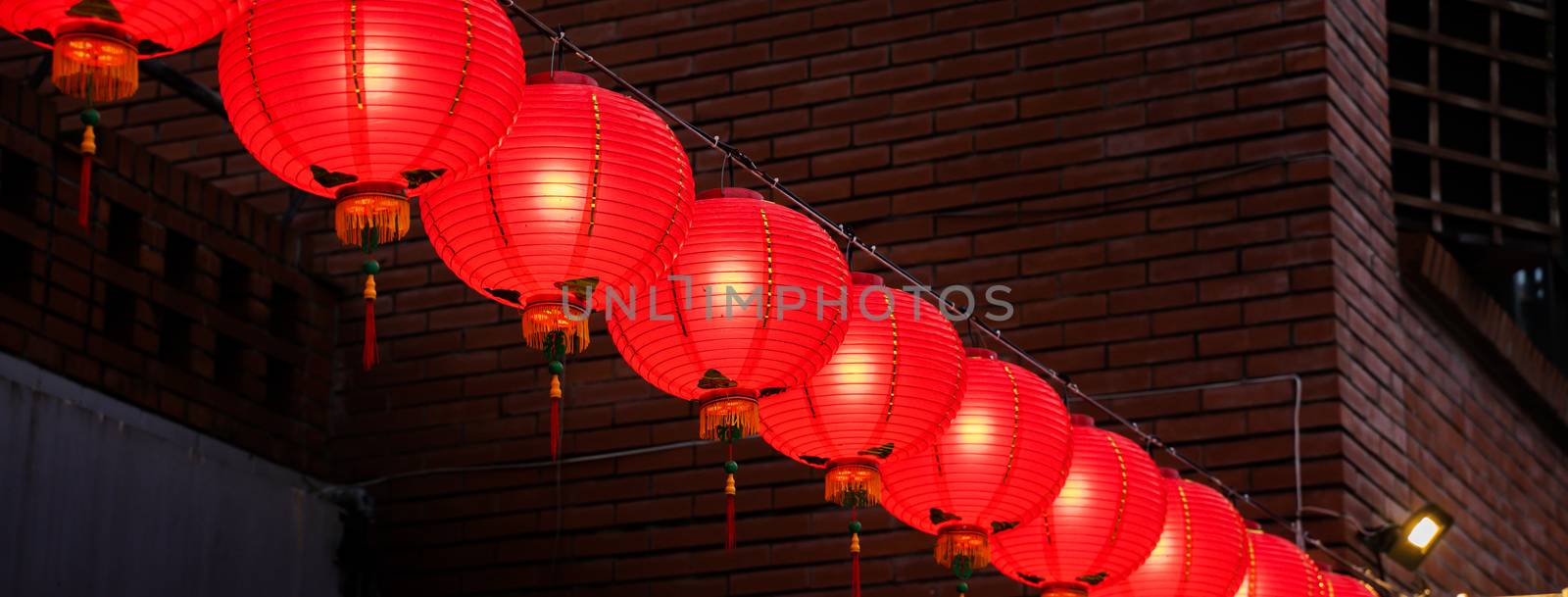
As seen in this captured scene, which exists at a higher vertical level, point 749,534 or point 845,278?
point 845,278

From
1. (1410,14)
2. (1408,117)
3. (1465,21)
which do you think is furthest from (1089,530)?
(1465,21)

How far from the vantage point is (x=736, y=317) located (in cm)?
541

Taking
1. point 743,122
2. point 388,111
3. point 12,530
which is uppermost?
point 743,122

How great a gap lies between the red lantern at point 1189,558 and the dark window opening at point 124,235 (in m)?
3.79

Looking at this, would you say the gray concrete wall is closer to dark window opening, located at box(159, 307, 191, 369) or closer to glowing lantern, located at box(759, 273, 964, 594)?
dark window opening, located at box(159, 307, 191, 369)

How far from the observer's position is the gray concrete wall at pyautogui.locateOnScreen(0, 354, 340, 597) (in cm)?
732

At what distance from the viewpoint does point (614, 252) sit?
5.03m

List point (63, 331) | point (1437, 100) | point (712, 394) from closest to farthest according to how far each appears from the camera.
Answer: point (712, 394), point (63, 331), point (1437, 100)

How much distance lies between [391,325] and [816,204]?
1.95 metres

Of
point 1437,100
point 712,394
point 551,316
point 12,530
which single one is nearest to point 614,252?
point 551,316

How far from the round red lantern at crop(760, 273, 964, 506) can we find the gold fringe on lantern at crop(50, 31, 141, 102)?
6.96ft

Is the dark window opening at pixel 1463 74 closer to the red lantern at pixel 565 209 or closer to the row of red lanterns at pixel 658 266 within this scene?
the row of red lanterns at pixel 658 266

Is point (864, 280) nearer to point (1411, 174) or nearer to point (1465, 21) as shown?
point (1411, 174)

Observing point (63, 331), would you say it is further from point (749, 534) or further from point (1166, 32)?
A: point (1166, 32)
